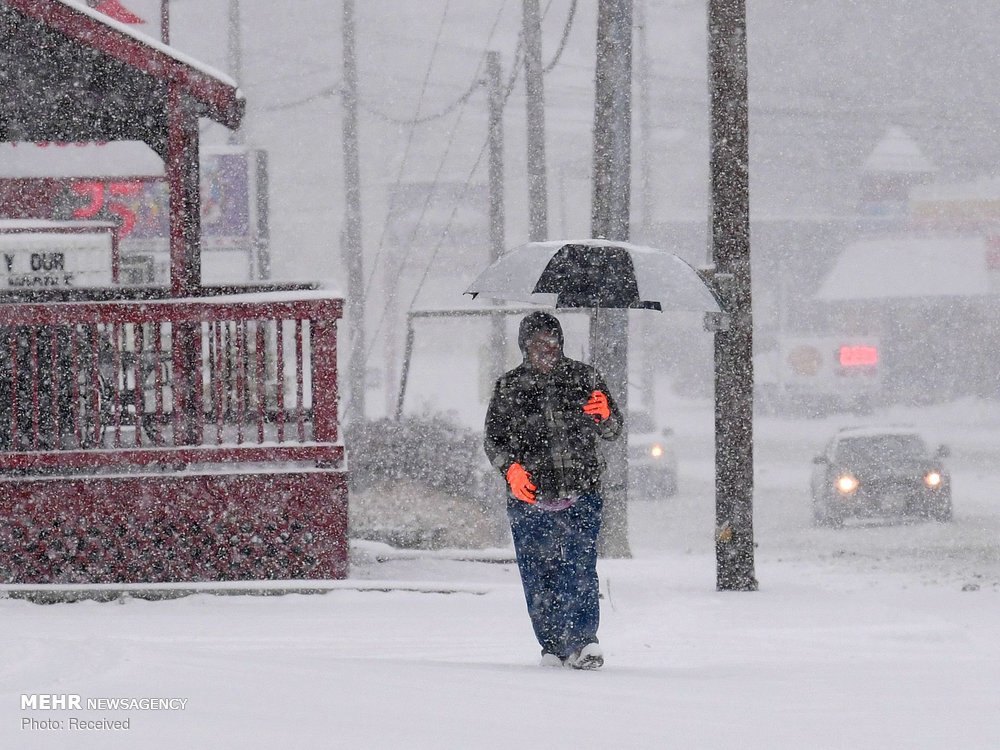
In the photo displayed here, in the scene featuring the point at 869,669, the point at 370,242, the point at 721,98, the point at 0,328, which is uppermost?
the point at 370,242

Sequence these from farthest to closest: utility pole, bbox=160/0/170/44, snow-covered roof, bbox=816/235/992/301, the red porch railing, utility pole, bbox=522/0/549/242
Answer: snow-covered roof, bbox=816/235/992/301
utility pole, bbox=522/0/549/242
utility pole, bbox=160/0/170/44
the red porch railing

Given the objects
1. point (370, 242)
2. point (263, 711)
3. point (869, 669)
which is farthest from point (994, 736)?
point (370, 242)

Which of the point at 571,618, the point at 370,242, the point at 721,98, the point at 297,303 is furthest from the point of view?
the point at 370,242

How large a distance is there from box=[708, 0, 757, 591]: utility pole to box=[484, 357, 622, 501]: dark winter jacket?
150 inches

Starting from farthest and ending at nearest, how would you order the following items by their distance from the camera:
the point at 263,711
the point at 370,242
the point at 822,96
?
the point at 370,242 < the point at 822,96 < the point at 263,711

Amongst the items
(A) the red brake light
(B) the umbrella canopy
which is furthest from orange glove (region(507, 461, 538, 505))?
(A) the red brake light

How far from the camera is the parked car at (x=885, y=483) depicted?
67.3ft

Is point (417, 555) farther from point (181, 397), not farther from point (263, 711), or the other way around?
point (263, 711)

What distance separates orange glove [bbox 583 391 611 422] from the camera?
7.02m

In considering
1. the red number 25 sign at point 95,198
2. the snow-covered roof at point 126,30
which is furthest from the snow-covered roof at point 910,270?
the snow-covered roof at point 126,30

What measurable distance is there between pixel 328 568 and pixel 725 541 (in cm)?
284

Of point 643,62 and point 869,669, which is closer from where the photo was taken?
point 869,669

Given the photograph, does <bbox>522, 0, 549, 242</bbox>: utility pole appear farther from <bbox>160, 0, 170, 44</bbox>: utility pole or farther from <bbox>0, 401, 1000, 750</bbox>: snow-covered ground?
<bbox>0, 401, 1000, 750</bbox>: snow-covered ground

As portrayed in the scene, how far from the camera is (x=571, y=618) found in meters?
7.11
